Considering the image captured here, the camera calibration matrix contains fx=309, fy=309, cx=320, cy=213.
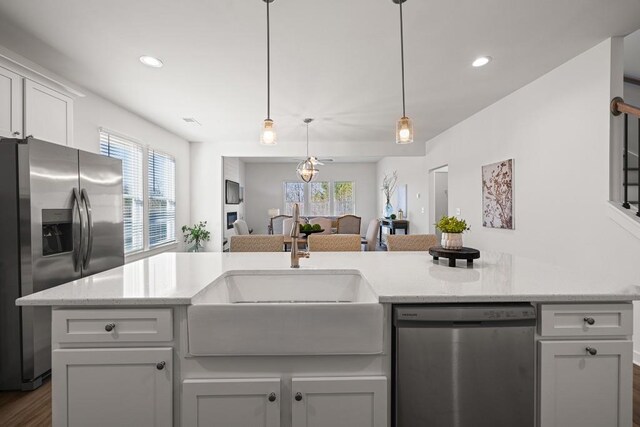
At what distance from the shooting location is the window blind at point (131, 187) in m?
3.93

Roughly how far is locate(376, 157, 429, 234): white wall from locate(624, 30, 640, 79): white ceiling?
10.6 feet

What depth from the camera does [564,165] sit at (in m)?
2.84

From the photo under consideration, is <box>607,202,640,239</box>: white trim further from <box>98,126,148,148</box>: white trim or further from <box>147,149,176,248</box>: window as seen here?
A: <box>147,149,176,248</box>: window

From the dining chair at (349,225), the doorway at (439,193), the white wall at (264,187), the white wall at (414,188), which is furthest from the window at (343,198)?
the doorway at (439,193)

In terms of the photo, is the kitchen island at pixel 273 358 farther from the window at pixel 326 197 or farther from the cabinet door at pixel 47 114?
the window at pixel 326 197

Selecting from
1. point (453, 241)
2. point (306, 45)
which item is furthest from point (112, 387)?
point (306, 45)

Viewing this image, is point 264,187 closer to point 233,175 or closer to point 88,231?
point 233,175

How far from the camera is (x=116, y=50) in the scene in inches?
99.4

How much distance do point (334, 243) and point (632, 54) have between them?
3474mm

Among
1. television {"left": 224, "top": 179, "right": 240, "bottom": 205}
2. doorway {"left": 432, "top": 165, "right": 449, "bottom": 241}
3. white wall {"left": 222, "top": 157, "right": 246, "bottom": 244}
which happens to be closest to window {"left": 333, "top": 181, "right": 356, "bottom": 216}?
white wall {"left": 222, "top": 157, "right": 246, "bottom": 244}

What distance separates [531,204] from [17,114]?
4516mm

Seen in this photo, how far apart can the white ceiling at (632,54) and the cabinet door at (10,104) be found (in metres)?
4.84

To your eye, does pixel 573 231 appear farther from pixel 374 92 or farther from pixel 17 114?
pixel 17 114

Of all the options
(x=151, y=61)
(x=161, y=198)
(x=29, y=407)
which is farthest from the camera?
(x=161, y=198)
